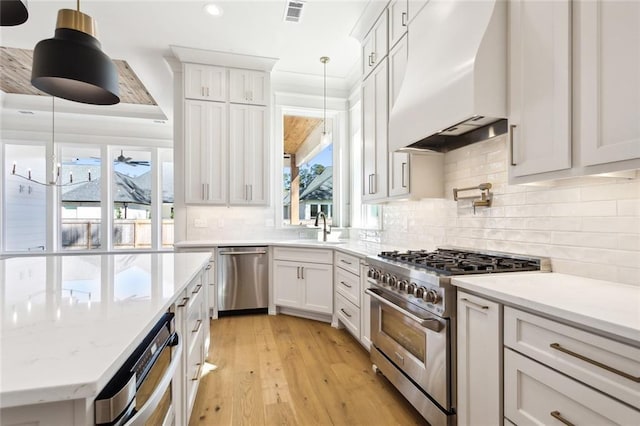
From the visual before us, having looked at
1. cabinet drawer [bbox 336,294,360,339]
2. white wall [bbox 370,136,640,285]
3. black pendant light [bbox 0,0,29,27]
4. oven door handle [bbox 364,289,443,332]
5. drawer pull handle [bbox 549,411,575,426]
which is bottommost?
cabinet drawer [bbox 336,294,360,339]

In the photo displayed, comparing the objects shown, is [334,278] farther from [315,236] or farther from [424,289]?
[424,289]

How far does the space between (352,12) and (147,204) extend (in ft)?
16.6

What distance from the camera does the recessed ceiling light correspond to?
2.87 metres

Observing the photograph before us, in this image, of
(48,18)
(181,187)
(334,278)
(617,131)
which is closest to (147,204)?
(181,187)

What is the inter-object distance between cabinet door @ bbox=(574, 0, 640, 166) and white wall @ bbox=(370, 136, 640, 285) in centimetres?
37

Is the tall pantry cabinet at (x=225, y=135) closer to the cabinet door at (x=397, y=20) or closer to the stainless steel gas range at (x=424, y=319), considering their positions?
the cabinet door at (x=397, y=20)

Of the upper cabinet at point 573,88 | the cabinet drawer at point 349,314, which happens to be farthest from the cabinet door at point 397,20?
the cabinet drawer at point 349,314

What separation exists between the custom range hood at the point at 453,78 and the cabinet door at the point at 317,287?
5.39 feet

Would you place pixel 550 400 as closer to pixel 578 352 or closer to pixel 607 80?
pixel 578 352

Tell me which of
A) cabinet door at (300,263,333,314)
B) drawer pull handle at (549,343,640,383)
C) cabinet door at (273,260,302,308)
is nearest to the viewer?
drawer pull handle at (549,343,640,383)

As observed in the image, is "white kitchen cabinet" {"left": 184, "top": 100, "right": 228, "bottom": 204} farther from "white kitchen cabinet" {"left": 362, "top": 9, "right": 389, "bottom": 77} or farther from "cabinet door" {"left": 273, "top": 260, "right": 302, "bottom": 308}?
"white kitchen cabinet" {"left": 362, "top": 9, "right": 389, "bottom": 77}

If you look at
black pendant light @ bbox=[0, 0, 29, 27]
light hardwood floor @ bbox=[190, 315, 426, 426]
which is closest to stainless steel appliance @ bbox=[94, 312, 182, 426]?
light hardwood floor @ bbox=[190, 315, 426, 426]

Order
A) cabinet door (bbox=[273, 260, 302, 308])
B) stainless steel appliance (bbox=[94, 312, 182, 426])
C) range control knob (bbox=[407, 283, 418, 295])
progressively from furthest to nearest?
cabinet door (bbox=[273, 260, 302, 308]) < range control knob (bbox=[407, 283, 418, 295]) < stainless steel appliance (bbox=[94, 312, 182, 426])

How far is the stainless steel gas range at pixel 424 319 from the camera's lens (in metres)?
1.57
